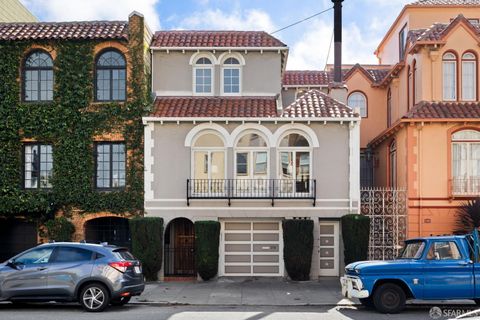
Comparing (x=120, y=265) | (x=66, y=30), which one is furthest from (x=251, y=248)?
(x=66, y=30)

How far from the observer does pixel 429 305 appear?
1655cm

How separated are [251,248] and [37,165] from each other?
26.2ft

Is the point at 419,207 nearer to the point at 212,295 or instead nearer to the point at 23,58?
the point at 212,295

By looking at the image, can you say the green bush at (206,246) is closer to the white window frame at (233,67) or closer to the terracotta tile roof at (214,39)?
the white window frame at (233,67)

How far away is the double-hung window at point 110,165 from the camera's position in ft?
75.7

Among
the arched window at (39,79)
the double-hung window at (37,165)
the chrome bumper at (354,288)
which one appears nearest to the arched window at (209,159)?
the double-hung window at (37,165)

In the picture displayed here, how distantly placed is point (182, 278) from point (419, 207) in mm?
8561

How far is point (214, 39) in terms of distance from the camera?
79.4 feet

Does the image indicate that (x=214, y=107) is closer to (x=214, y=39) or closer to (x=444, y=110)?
(x=214, y=39)

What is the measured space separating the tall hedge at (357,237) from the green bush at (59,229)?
9257 mm

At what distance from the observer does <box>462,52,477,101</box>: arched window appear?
24.0 m

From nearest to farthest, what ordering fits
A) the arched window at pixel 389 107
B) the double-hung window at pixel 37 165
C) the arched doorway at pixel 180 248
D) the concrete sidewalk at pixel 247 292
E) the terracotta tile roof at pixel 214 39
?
1. the concrete sidewalk at pixel 247 292
2. the arched doorway at pixel 180 248
3. the double-hung window at pixel 37 165
4. the terracotta tile roof at pixel 214 39
5. the arched window at pixel 389 107

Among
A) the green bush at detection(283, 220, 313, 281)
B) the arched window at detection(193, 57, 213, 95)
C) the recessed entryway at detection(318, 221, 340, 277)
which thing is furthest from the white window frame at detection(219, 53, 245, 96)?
the recessed entryway at detection(318, 221, 340, 277)

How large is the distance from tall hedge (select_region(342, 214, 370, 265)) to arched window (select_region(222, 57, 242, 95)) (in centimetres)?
628
